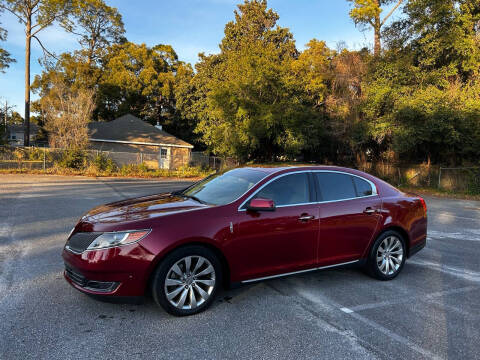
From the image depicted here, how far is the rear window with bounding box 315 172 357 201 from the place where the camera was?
14.7 feet

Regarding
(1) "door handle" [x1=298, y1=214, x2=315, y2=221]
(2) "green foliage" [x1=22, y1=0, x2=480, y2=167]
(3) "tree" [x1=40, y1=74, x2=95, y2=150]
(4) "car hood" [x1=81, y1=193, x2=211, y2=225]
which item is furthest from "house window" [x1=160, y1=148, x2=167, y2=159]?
(1) "door handle" [x1=298, y1=214, x2=315, y2=221]

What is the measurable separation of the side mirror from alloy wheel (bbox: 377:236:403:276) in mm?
1975

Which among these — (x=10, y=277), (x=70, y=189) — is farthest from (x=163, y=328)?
(x=70, y=189)

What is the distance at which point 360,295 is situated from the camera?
4.27 metres

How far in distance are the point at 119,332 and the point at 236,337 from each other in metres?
1.11

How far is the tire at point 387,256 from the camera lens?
4730mm

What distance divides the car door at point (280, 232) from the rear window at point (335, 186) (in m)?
0.19

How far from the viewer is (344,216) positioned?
443cm

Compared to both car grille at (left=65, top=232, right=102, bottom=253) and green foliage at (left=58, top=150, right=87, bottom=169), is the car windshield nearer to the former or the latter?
car grille at (left=65, top=232, right=102, bottom=253)

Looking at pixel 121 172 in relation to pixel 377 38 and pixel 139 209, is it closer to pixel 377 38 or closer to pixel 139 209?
pixel 139 209

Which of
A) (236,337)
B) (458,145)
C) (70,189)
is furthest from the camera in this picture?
(458,145)

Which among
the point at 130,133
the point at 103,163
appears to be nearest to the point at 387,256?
the point at 103,163

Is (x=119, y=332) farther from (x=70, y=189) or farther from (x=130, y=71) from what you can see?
(x=130, y=71)

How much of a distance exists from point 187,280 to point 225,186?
138cm
